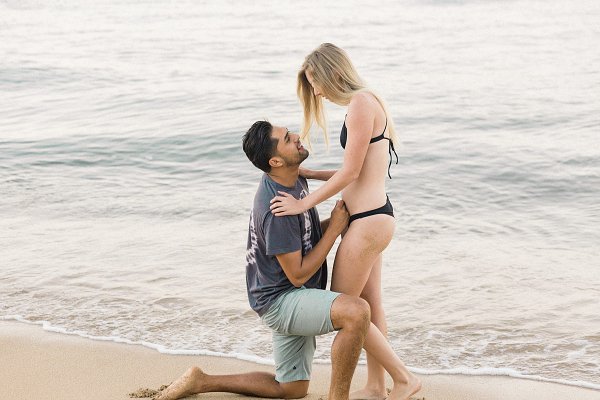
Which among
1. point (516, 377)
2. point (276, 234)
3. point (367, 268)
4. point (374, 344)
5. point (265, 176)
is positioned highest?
point (265, 176)

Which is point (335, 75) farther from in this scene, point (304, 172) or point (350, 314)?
point (350, 314)

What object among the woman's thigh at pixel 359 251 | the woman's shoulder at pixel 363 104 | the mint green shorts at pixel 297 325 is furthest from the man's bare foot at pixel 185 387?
the woman's shoulder at pixel 363 104

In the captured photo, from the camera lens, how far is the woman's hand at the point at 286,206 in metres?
2.99

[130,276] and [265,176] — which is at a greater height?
[265,176]

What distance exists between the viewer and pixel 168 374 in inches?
150

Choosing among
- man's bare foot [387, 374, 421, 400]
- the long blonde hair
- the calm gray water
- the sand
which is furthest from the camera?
the calm gray water

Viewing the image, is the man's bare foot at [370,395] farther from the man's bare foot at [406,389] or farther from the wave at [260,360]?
the wave at [260,360]

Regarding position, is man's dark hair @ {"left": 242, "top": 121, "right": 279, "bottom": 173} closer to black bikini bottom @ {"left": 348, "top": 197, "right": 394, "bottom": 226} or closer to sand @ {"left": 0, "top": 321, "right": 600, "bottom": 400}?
black bikini bottom @ {"left": 348, "top": 197, "right": 394, "bottom": 226}

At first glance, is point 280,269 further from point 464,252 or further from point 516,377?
point 464,252

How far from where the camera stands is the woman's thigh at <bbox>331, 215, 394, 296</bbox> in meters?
3.20

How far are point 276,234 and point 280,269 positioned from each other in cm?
22

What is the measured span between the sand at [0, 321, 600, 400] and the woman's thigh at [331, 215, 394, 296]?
0.72 m

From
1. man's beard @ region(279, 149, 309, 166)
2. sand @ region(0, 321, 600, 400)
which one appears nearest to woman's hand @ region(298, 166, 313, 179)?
man's beard @ region(279, 149, 309, 166)

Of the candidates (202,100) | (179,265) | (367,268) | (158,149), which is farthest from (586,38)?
(367,268)
